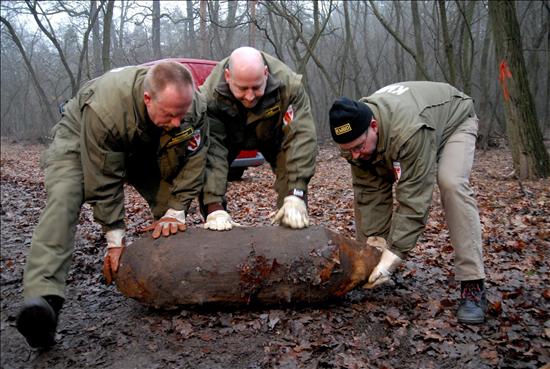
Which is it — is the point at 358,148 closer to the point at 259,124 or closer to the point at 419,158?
the point at 419,158

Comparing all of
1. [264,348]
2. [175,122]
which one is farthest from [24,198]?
[264,348]

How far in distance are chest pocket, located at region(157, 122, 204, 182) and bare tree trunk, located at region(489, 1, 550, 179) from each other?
6081 mm

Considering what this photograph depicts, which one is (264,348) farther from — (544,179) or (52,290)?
(544,179)

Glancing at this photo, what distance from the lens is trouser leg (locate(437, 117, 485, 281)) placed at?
3098 millimetres

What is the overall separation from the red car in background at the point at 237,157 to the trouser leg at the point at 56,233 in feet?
12.8

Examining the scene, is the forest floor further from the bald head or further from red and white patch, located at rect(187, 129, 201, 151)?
the bald head

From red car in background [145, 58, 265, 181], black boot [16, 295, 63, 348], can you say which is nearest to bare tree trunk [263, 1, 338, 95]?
red car in background [145, 58, 265, 181]

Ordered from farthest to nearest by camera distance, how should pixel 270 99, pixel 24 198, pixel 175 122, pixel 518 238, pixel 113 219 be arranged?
pixel 24 198, pixel 518 238, pixel 270 99, pixel 113 219, pixel 175 122

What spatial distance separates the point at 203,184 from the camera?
364cm

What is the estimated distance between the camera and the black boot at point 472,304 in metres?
3.10

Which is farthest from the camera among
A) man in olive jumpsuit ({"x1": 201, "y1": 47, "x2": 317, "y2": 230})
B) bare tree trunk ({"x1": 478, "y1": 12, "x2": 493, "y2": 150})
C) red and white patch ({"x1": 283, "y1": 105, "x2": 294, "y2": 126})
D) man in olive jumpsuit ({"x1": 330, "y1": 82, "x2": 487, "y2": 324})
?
bare tree trunk ({"x1": 478, "y1": 12, "x2": 493, "y2": 150})

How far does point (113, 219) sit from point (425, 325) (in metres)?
2.20

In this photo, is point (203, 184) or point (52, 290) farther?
point (203, 184)

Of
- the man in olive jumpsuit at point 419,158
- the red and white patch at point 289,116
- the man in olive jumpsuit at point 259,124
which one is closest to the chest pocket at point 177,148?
the man in olive jumpsuit at point 259,124
